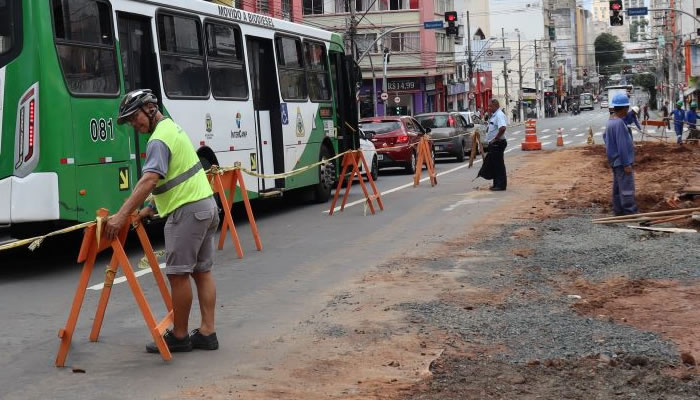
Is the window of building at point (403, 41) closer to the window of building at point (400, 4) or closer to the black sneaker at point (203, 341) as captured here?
the window of building at point (400, 4)

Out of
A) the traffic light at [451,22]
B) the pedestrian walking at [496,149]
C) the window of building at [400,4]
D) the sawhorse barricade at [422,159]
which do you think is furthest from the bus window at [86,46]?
the window of building at [400,4]

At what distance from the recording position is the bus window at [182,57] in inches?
524

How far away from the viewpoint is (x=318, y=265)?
11352 mm

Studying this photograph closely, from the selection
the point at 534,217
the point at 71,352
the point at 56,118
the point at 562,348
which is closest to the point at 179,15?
the point at 56,118

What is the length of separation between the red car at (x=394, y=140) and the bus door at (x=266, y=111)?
10036 mm

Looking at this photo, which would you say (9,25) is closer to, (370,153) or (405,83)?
(370,153)

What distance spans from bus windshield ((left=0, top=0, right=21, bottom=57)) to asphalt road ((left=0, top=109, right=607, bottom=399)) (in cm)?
247

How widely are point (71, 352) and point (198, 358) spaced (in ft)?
3.12

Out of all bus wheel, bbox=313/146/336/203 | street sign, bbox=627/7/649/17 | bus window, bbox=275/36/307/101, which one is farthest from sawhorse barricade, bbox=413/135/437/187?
street sign, bbox=627/7/649/17

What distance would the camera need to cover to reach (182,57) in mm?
13781

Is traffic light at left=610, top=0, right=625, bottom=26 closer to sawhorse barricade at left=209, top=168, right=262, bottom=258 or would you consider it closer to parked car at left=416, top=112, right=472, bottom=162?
parked car at left=416, top=112, right=472, bottom=162

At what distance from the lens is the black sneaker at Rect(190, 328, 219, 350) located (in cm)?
720

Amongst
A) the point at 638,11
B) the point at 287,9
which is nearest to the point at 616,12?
the point at 638,11

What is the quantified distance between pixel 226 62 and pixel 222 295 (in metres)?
6.26
